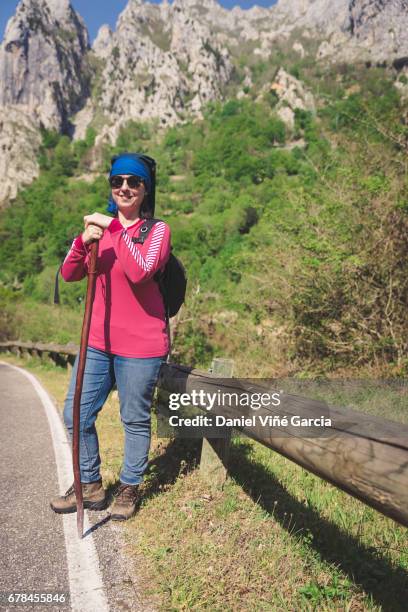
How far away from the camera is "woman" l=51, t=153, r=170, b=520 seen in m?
2.66

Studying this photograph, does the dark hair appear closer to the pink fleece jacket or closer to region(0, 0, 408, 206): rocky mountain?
the pink fleece jacket

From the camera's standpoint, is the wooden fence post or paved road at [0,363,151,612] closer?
paved road at [0,363,151,612]

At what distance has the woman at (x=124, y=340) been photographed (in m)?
2.66

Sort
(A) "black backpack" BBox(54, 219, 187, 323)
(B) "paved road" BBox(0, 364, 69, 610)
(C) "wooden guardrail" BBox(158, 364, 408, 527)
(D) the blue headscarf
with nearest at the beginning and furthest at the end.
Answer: (C) "wooden guardrail" BBox(158, 364, 408, 527) → (B) "paved road" BBox(0, 364, 69, 610) → (D) the blue headscarf → (A) "black backpack" BBox(54, 219, 187, 323)

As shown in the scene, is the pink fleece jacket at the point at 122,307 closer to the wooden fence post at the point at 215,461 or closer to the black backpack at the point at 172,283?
the black backpack at the point at 172,283

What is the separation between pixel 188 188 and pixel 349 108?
83191 millimetres

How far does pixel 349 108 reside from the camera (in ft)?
32.4

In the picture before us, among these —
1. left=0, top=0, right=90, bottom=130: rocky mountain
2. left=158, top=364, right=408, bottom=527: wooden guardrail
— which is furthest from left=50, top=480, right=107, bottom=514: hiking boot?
left=0, top=0, right=90, bottom=130: rocky mountain

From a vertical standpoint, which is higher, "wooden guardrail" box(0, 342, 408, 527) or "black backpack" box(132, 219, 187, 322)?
"black backpack" box(132, 219, 187, 322)

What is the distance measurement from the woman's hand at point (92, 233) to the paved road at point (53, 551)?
5.87 feet

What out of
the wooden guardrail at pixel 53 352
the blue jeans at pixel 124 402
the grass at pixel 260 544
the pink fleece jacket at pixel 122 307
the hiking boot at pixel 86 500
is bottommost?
the wooden guardrail at pixel 53 352

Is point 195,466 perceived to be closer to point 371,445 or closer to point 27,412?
point 371,445

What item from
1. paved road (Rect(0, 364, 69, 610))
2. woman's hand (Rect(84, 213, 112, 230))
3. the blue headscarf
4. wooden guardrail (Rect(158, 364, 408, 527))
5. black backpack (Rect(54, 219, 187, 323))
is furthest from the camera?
black backpack (Rect(54, 219, 187, 323))

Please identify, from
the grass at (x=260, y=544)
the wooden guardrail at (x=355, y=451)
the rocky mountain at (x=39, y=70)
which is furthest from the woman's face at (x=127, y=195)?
the rocky mountain at (x=39, y=70)
